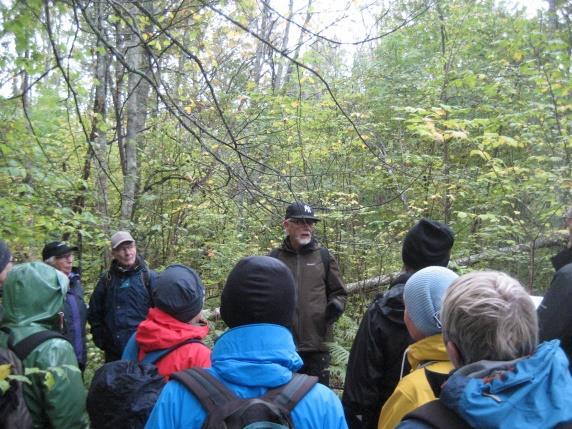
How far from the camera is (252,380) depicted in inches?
55.1

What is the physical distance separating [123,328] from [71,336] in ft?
1.49

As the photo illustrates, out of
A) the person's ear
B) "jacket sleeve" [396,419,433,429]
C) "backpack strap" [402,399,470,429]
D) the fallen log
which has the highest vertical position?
the person's ear

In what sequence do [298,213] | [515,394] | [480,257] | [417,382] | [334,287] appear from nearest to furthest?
1. [515,394]
2. [417,382]
3. [298,213]
4. [334,287]
5. [480,257]

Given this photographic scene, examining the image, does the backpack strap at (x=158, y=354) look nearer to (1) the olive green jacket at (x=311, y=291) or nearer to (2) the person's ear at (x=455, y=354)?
(2) the person's ear at (x=455, y=354)

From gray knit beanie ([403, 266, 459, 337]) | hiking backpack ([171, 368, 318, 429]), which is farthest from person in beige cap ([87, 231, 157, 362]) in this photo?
hiking backpack ([171, 368, 318, 429])

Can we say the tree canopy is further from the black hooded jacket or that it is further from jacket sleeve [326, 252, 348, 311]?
the black hooded jacket

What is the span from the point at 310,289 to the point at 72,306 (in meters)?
2.23

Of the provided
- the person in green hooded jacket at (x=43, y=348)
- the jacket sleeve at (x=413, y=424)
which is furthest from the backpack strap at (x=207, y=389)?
the person in green hooded jacket at (x=43, y=348)

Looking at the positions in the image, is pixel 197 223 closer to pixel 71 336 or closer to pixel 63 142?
pixel 63 142

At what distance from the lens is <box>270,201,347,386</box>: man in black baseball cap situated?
4238 millimetres

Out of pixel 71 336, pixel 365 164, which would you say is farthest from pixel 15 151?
pixel 365 164

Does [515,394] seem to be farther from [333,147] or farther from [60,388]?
[333,147]

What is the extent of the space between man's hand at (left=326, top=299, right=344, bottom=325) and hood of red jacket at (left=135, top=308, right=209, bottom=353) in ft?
7.24

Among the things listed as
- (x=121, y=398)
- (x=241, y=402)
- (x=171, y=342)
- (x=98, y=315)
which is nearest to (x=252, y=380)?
(x=241, y=402)
